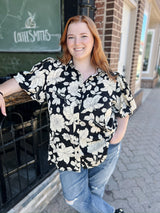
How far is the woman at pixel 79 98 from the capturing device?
4.21 ft

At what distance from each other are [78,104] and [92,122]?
0.18m

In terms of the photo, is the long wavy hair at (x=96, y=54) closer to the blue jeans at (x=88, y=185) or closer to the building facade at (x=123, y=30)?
the blue jeans at (x=88, y=185)

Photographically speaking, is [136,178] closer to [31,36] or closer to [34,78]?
[34,78]

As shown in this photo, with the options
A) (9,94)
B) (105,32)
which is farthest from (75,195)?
(105,32)

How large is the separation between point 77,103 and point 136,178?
6.85ft

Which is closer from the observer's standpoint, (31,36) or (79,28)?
(79,28)

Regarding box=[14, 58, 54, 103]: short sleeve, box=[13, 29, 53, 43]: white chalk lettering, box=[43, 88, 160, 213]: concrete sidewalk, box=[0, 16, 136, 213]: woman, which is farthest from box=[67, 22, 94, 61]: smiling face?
box=[43, 88, 160, 213]: concrete sidewalk

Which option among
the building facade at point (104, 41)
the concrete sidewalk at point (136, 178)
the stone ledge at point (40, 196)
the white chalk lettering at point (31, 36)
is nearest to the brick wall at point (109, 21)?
the building facade at point (104, 41)

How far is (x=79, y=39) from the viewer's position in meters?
1.27

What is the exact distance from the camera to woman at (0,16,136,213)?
4.21ft

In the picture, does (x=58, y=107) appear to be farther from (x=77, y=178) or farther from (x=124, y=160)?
(x=124, y=160)

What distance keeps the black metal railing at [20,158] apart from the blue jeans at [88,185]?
2.14 ft

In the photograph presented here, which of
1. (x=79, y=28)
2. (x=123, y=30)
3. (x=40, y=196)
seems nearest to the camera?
(x=79, y=28)

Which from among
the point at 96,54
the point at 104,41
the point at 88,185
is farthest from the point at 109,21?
the point at 88,185
